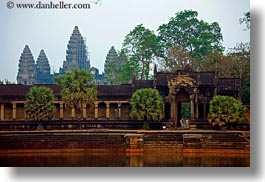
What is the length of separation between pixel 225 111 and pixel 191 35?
1.25 meters

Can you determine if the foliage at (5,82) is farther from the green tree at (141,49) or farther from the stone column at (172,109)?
the stone column at (172,109)

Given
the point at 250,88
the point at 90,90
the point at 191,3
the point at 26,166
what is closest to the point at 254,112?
the point at 250,88

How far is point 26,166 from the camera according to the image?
9.95 meters

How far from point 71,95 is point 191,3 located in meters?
2.25

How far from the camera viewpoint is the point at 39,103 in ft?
34.5

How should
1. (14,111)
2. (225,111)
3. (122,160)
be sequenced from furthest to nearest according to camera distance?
(14,111) → (225,111) → (122,160)

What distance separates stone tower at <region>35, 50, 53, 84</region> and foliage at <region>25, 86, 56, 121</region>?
120 mm

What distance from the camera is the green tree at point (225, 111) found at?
33.6 feet

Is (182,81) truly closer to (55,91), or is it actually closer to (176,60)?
(176,60)

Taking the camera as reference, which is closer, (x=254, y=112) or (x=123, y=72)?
(x=254, y=112)

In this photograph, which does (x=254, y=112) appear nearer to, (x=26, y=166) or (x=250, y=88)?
(x=250, y=88)

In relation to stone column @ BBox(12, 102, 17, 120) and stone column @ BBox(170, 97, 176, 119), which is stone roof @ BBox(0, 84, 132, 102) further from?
stone column @ BBox(170, 97, 176, 119)

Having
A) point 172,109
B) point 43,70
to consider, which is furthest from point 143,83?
point 43,70

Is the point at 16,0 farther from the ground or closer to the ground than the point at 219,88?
farther from the ground
